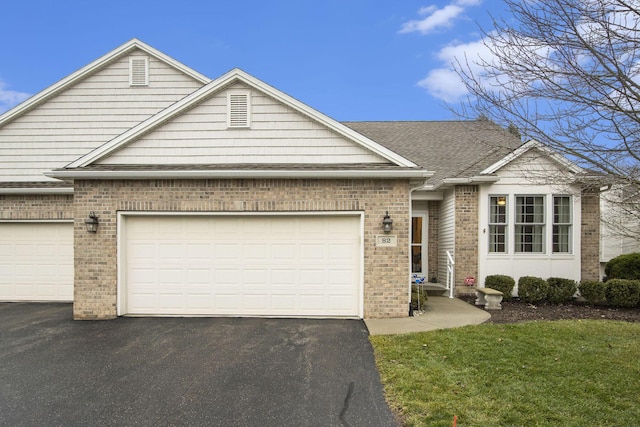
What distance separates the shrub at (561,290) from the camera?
10.2 metres

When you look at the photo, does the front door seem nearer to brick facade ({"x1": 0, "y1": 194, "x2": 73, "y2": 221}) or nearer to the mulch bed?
the mulch bed

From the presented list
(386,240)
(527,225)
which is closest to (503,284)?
(527,225)

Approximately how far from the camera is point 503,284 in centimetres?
1056

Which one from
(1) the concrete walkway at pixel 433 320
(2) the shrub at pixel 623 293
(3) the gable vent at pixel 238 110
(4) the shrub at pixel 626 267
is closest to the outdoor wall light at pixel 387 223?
(1) the concrete walkway at pixel 433 320

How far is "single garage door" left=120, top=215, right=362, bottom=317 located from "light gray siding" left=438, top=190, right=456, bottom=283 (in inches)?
171

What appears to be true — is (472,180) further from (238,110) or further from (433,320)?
(238,110)

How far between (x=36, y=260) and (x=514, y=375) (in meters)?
11.5

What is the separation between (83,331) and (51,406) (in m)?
3.32

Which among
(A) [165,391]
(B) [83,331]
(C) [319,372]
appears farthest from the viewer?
(B) [83,331]

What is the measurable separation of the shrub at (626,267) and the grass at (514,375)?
539 cm

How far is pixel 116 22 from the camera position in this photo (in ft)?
40.4

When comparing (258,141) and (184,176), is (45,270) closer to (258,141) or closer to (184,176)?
(184,176)

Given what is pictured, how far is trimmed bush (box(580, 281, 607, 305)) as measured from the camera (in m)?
9.98

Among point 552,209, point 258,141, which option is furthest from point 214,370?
point 552,209
